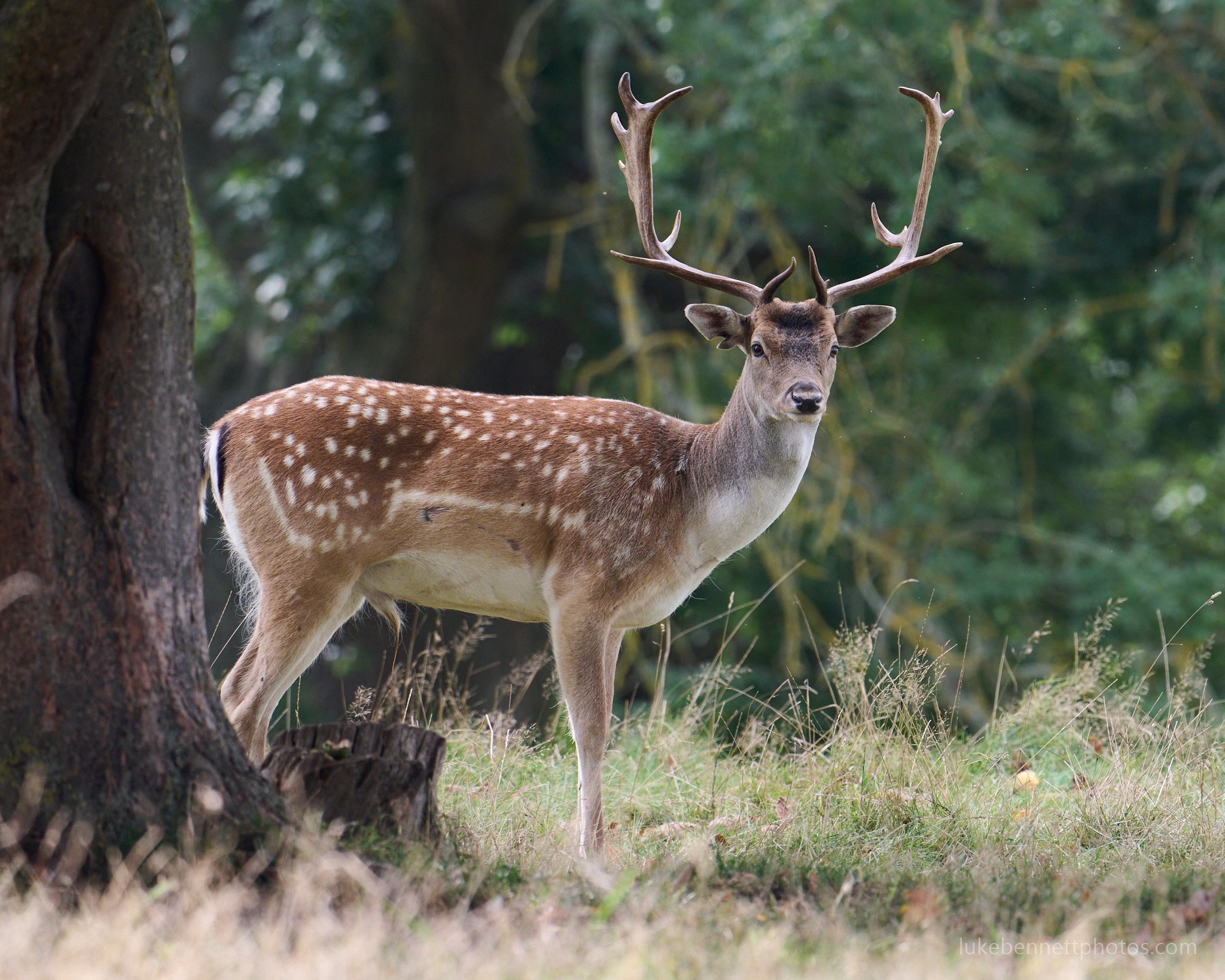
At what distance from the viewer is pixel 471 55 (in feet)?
35.9

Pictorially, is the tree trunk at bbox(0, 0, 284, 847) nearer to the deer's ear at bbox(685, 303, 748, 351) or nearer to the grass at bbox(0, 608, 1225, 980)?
the grass at bbox(0, 608, 1225, 980)

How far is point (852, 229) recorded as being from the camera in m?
10.8

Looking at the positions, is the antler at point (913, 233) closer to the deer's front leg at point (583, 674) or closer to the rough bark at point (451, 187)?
the deer's front leg at point (583, 674)

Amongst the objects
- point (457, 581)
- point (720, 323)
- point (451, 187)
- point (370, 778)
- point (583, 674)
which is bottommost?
point (583, 674)

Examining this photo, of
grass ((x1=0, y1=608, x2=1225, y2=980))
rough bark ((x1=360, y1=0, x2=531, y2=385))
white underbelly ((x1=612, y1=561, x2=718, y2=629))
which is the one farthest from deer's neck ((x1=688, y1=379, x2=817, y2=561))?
rough bark ((x1=360, y1=0, x2=531, y2=385))

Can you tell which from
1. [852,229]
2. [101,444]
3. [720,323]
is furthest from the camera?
[852,229]

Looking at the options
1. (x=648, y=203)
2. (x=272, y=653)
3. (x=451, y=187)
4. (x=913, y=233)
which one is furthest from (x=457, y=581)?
(x=451, y=187)

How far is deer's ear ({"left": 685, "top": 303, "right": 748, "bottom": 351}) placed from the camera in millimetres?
5992

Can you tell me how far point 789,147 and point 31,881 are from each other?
288 inches

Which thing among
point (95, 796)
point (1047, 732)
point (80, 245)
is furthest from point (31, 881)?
point (1047, 732)

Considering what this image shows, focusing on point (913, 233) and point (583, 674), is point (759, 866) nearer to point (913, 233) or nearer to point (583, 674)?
point (583, 674)

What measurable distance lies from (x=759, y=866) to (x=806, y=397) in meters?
1.73

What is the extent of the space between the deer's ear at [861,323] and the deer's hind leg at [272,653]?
7.07ft

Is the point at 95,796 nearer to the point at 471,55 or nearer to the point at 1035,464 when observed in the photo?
the point at 471,55
